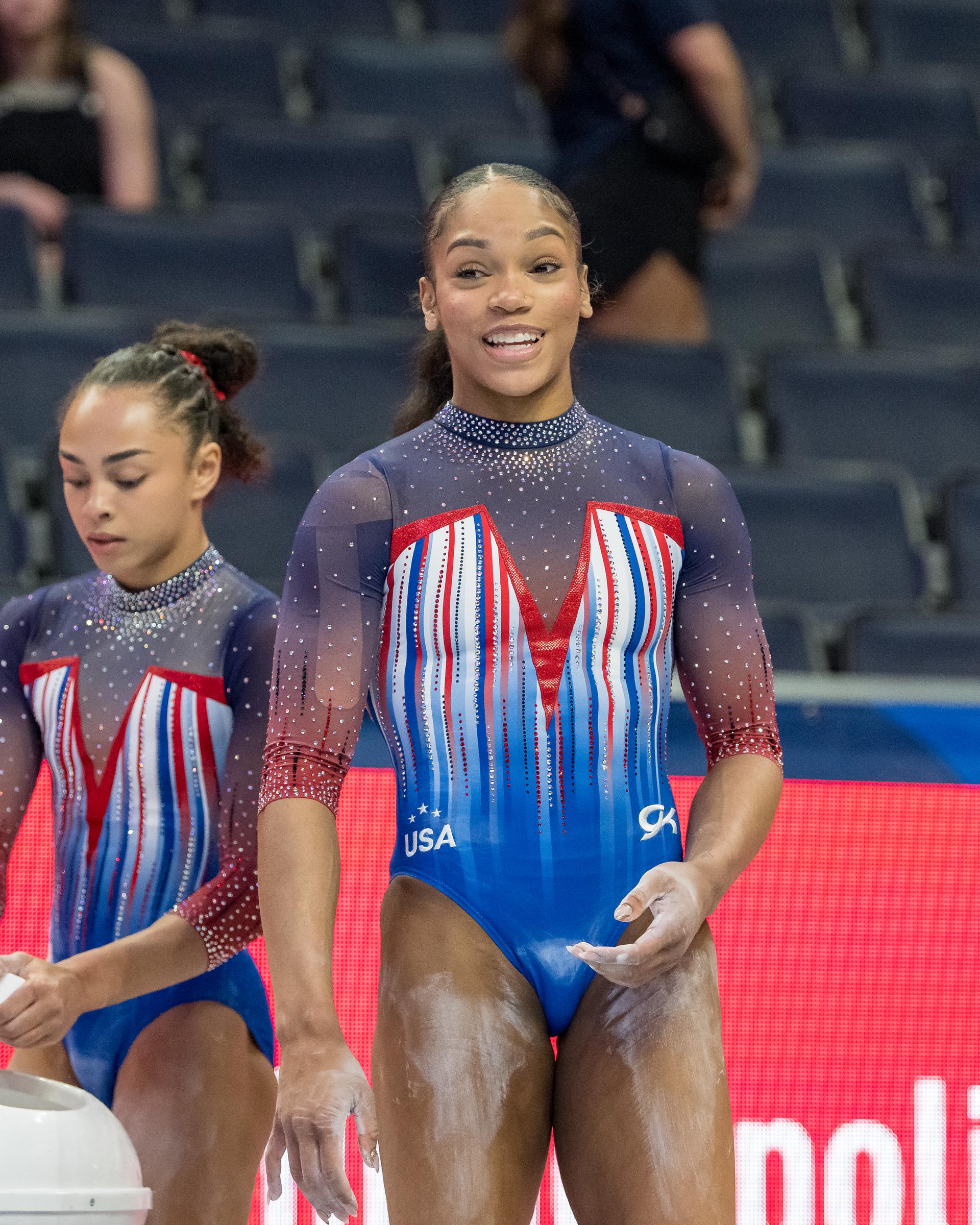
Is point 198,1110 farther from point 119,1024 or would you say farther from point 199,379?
point 199,379

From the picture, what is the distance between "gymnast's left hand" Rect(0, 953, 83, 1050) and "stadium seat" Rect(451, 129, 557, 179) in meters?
3.65

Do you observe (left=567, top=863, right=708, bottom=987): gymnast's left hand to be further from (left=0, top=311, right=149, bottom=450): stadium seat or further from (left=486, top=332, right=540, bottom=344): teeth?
(left=0, top=311, right=149, bottom=450): stadium seat

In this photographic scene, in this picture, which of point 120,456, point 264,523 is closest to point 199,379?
point 120,456

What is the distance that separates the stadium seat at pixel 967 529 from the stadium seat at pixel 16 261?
2.47 metres

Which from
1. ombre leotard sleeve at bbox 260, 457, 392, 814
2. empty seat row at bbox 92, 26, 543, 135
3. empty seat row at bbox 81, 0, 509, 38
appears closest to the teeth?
ombre leotard sleeve at bbox 260, 457, 392, 814

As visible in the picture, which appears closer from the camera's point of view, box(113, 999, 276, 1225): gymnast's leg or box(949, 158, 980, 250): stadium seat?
box(113, 999, 276, 1225): gymnast's leg

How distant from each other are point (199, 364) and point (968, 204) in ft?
12.7

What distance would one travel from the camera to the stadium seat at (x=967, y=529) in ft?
14.0

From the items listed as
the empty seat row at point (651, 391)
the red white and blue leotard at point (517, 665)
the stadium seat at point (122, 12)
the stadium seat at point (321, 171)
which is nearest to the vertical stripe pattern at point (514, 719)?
the red white and blue leotard at point (517, 665)

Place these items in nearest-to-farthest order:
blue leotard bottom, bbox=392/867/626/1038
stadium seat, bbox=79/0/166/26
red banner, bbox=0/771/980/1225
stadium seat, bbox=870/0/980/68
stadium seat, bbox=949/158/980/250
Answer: blue leotard bottom, bbox=392/867/626/1038
red banner, bbox=0/771/980/1225
stadium seat, bbox=949/158/980/250
stadium seat, bbox=79/0/166/26
stadium seat, bbox=870/0/980/68

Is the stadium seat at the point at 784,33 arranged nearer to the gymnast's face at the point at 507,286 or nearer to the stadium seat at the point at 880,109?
the stadium seat at the point at 880,109

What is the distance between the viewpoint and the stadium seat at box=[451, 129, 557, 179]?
527 cm

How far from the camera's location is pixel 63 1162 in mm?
1811

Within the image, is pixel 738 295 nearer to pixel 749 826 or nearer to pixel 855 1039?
pixel 855 1039
